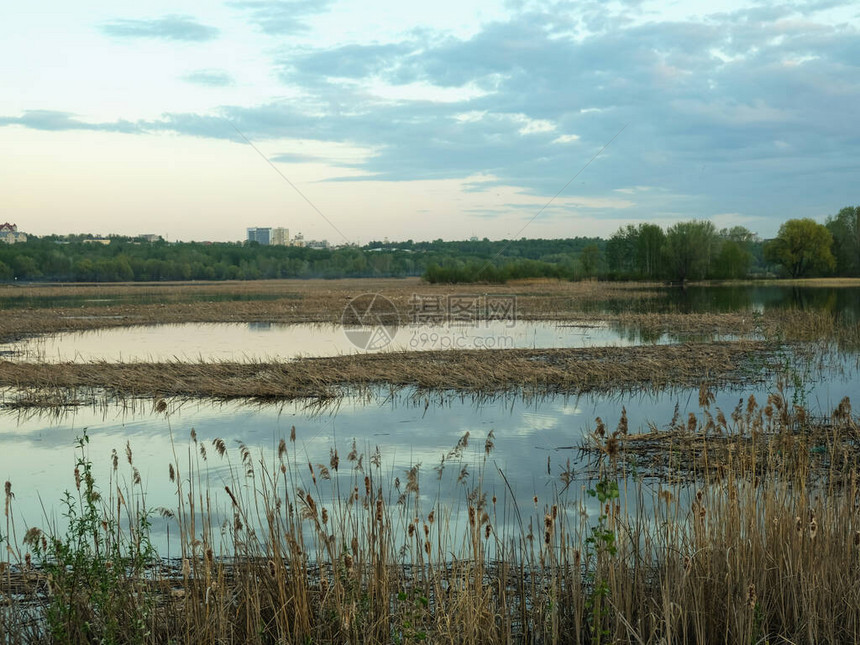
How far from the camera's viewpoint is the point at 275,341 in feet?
105

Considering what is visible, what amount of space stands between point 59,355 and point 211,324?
1511 cm

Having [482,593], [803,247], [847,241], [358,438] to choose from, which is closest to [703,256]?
[803,247]

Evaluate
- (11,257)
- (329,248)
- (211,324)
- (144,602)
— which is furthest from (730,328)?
(329,248)

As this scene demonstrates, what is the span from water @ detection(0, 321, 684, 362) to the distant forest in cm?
5706

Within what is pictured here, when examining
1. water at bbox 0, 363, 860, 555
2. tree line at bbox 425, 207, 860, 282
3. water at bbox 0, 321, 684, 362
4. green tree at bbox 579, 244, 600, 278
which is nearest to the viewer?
water at bbox 0, 363, 860, 555

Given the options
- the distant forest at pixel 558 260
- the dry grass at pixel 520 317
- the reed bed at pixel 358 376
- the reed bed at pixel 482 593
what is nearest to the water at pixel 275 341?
the dry grass at pixel 520 317

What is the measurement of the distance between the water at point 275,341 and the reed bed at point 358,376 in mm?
2918

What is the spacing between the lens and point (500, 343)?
96.1ft

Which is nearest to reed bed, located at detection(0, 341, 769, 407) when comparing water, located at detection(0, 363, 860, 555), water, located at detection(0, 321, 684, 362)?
water, located at detection(0, 363, 860, 555)

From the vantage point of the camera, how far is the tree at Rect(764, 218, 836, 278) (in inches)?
4213

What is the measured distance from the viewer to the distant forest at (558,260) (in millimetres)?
103875

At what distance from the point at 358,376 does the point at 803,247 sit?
103868mm

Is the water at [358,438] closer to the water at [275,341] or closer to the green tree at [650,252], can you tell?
the water at [275,341]

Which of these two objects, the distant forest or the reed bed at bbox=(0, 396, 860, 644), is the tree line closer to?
the distant forest
